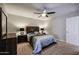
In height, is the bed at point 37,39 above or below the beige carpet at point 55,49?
above

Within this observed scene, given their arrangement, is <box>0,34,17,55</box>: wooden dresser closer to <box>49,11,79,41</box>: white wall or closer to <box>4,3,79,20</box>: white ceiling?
<box>4,3,79,20</box>: white ceiling

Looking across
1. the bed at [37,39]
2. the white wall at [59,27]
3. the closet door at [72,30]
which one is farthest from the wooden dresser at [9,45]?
the closet door at [72,30]

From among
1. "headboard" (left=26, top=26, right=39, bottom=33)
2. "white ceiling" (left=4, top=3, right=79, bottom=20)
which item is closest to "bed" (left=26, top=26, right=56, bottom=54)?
"headboard" (left=26, top=26, right=39, bottom=33)

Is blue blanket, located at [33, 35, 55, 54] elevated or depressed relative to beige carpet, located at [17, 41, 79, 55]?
elevated

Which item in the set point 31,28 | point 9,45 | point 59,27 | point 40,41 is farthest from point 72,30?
point 9,45

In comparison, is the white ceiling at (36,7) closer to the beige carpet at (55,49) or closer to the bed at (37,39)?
the bed at (37,39)

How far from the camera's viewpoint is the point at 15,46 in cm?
152

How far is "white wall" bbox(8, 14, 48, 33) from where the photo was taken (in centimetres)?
150

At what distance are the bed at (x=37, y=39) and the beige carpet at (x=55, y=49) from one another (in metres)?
0.07

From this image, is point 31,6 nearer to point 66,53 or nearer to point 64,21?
point 64,21

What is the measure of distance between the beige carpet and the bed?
66 mm

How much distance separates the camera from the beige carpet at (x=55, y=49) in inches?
59.8

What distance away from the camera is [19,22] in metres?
1.52
